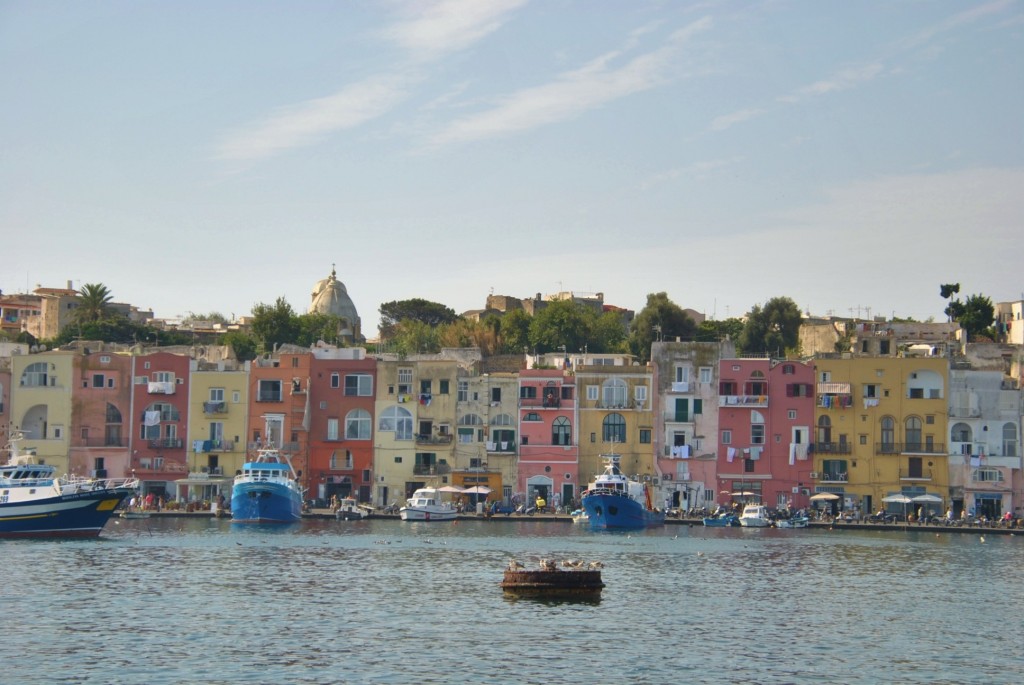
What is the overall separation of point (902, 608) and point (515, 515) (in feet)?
143

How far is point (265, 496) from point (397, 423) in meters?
15.3

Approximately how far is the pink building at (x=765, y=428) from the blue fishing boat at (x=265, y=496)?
2899cm

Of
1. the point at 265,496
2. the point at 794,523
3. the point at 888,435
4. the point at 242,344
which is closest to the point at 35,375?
the point at 265,496

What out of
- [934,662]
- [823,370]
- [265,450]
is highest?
[823,370]

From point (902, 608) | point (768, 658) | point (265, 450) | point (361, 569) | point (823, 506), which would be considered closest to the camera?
point (768, 658)

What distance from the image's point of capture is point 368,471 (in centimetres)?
10100

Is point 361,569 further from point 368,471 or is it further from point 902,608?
point 368,471

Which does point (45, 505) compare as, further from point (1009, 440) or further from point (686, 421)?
point (1009, 440)

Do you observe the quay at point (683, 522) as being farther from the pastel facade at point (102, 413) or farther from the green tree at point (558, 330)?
the green tree at point (558, 330)

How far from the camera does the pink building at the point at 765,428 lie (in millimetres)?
99188

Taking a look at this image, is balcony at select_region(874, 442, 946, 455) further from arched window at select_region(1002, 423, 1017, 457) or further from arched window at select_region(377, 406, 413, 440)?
arched window at select_region(377, 406, 413, 440)

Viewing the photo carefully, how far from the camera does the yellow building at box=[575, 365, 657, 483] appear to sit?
99875 millimetres

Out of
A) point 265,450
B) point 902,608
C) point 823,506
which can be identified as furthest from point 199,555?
point 823,506

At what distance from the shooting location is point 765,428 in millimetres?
99625
